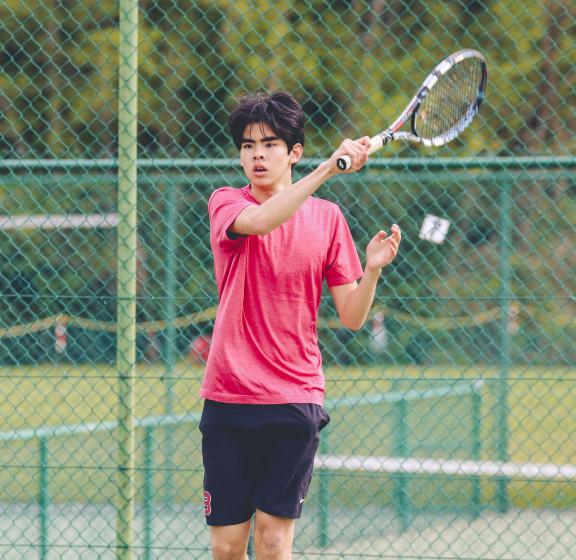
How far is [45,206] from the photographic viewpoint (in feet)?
13.9

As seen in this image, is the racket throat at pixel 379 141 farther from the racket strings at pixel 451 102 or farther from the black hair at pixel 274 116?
the racket strings at pixel 451 102

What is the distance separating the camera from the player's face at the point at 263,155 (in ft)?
7.93

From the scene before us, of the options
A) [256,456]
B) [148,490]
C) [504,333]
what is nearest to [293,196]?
[256,456]

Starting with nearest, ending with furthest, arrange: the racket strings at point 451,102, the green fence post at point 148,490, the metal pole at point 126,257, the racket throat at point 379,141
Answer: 1. the racket throat at point 379,141
2. the racket strings at point 451,102
3. the metal pole at point 126,257
4. the green fence post at point 148,490

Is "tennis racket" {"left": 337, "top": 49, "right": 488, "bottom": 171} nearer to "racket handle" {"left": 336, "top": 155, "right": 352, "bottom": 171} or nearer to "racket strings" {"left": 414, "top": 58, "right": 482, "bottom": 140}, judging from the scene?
"racket strings" {"left": 414, "top": 58, "right": 482, "bottom": 140}

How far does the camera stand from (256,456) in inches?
94.0

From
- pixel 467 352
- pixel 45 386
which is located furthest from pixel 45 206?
pixel 467 352

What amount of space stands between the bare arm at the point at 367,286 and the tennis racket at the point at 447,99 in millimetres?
445

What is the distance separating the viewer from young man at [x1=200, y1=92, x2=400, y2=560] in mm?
2336

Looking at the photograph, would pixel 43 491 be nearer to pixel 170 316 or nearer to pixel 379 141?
pixel 170 316

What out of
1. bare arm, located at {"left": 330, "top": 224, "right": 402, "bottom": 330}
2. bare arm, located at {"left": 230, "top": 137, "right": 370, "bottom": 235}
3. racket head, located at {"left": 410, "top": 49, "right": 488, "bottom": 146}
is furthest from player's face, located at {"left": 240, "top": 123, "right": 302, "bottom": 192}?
racket head, located at {"left": 410, "top": 49, "right": 488, "bottom": 146}

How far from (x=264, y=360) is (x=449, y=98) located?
4.17 ft

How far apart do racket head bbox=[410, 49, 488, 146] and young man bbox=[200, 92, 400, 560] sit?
0.57 meters

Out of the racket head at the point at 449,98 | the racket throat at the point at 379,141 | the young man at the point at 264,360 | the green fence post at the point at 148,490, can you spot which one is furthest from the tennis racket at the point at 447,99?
the green fence post at the point at 148,490
